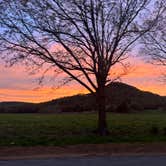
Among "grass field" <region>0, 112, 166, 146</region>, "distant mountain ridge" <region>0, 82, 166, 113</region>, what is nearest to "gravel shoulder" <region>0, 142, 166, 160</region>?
"grass field" <region>0, 112, 166, 146</region>

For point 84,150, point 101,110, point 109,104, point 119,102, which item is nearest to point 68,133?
point 101,110

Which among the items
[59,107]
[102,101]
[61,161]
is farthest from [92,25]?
[59,107]

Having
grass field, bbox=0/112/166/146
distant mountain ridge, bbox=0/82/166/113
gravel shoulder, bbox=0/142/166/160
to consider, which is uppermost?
distant mountain ridge, bbox=0/82/166/113

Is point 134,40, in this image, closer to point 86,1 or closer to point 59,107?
point 86,1

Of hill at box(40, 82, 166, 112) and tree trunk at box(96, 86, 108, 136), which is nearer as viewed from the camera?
tree trunk at box(96, 86, 108, 136)

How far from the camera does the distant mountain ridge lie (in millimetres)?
51500

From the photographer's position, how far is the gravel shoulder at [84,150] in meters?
22.2

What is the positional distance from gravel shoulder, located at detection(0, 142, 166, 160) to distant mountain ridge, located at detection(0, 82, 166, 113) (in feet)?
75.2

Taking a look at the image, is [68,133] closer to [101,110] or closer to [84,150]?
[101,110]

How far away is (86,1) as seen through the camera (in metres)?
27.0

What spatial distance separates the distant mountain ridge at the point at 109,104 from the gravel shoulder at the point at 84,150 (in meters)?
22.9

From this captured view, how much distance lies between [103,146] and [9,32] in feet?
22.7

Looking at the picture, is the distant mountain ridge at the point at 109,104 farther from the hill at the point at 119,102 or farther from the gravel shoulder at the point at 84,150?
the gravel shoulder at the point at 84,150

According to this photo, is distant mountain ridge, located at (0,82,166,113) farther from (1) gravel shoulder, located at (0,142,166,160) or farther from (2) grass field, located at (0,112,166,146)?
(1) gravel shoulder, located at (0,142,166,160)
